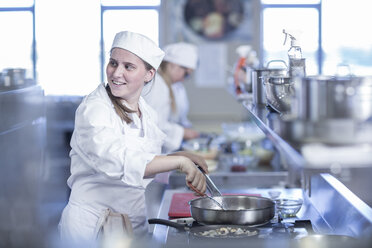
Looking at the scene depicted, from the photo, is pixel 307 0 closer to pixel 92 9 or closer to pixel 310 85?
pixel 92 9

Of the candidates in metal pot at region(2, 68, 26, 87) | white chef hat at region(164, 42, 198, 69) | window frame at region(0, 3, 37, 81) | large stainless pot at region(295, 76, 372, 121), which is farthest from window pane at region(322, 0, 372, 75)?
large stainless pot at region(295, 76, 372, 121)

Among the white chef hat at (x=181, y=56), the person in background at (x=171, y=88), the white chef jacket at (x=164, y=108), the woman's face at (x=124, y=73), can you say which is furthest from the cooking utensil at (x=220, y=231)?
the white chef hat at (x=181, y=56)

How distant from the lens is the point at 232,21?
296 inches

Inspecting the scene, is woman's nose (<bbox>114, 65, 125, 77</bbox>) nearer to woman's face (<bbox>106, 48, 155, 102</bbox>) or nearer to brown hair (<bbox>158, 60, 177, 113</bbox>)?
woman's face (<bbox>106, 48, 155, 102</bbox>)

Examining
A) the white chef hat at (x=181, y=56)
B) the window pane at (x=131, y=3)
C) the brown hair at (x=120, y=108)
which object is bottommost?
the brown hair at (x=120, y=108)

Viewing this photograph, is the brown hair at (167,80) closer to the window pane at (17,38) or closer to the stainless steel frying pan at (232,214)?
the stainless steel frying pan at (232,214)

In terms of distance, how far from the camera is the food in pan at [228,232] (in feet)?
6.06

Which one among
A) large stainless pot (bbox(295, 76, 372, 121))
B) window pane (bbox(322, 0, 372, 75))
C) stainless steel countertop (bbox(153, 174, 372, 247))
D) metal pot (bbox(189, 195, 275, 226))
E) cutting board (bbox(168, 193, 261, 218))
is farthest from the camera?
window pane (bbox(322, 0, 372, 75))

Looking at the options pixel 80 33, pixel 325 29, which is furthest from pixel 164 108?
pixel 325 29

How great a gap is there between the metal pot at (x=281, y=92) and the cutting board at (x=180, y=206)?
72 centimetres

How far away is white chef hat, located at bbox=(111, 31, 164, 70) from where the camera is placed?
2.27 metres

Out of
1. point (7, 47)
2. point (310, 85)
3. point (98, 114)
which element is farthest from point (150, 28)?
point (310, 85)

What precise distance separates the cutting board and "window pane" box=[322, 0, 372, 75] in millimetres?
5132

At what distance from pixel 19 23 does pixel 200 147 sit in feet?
14.2
